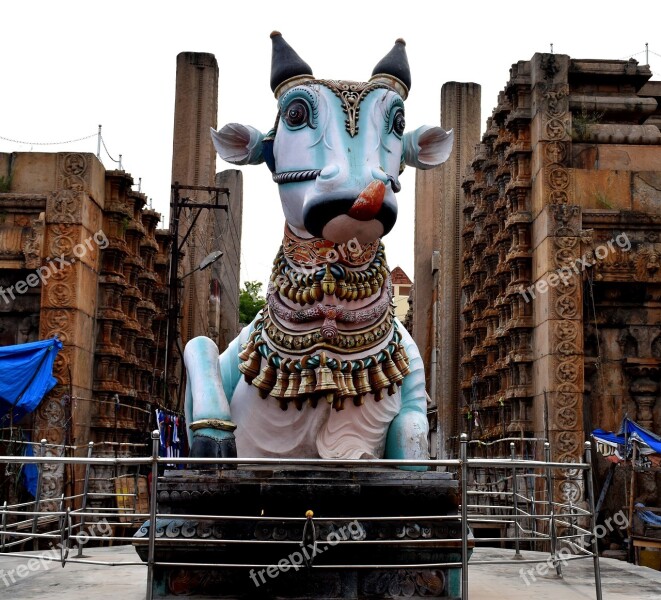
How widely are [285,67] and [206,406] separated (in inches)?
79.4

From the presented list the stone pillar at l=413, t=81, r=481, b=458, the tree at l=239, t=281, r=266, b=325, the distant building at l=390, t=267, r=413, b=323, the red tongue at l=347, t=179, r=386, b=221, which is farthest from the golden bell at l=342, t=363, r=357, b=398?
the distant building at l=390, t=267, r=413, b=323

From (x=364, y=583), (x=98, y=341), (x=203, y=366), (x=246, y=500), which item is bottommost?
(x=364, y=583)

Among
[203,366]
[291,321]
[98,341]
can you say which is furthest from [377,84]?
[98,341]

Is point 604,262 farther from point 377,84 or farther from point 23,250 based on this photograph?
point 377,84

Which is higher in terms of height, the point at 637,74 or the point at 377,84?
the point at 637,74

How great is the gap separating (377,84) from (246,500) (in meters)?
2.45

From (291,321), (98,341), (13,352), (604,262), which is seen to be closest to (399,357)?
(291,321)

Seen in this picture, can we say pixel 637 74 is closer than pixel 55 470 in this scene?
No

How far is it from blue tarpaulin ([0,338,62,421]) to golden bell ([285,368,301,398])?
9.53 meters

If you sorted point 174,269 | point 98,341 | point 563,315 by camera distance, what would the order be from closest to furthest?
point 563,315 < point 98,341 < point 174,269

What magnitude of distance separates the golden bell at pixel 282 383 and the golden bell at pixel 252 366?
0.19m

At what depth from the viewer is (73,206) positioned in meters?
15.8

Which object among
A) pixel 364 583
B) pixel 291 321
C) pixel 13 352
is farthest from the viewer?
pixel 13 352

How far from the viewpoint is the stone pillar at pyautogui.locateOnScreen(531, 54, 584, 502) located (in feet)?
48.7
